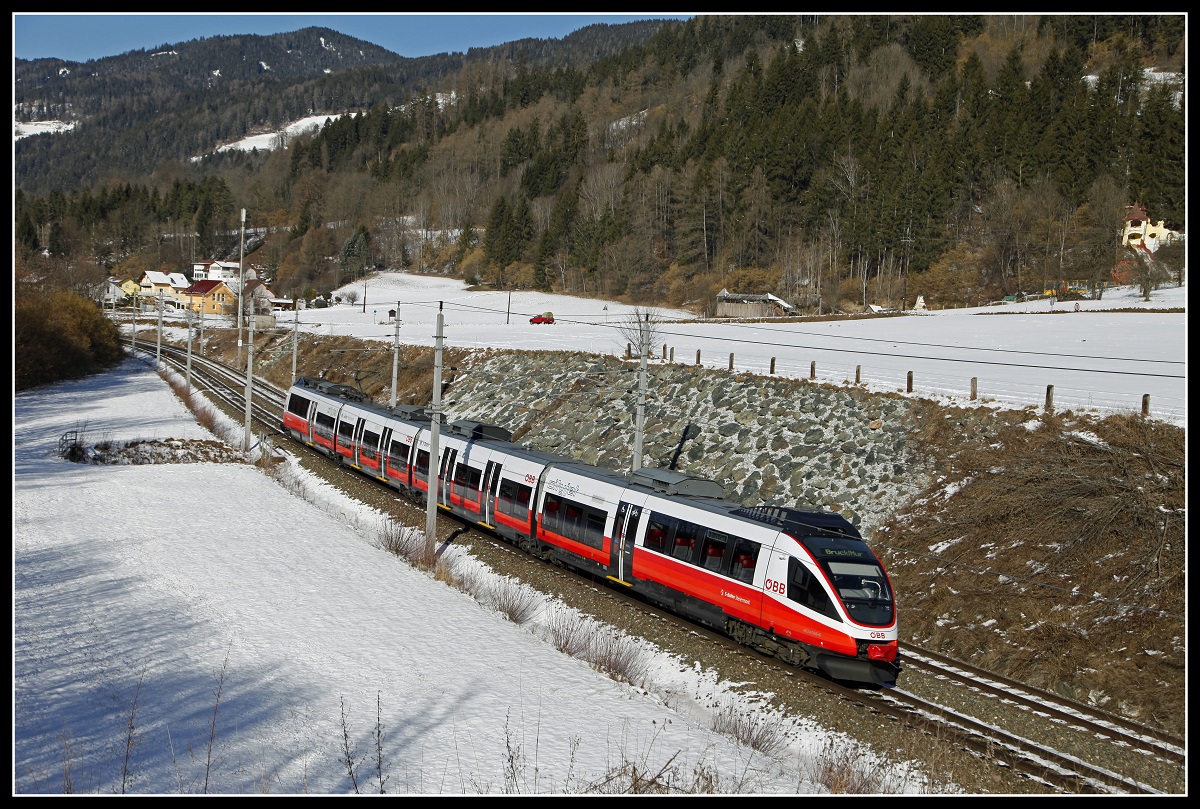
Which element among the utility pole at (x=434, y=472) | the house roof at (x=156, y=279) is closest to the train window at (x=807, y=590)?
the utility pole at (x=434, y=472)

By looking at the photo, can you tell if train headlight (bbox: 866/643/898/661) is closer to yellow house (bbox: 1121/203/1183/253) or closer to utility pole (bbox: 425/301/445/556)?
utility pole (bbox: 425/301/445/556)

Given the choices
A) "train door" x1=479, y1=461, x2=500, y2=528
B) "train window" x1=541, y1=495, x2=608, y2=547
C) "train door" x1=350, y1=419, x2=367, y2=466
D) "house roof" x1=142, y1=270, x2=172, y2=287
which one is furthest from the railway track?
"house roof" x1=142, y1=270, x2=172, y2=287

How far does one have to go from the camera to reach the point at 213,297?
130750 mm

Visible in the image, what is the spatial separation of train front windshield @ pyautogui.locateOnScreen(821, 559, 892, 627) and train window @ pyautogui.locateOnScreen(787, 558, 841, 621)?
0.78ft

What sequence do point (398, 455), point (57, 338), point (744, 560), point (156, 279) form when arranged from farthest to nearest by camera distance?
point (156, 279)
point (57, 338)
point (398, 455)
point (744, 560)

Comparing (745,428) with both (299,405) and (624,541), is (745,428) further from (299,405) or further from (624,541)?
(299,405)

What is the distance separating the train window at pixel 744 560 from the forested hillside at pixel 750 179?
59.4m

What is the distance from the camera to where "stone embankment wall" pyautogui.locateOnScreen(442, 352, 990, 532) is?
2422 centimetres

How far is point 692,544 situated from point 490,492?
8.59 m

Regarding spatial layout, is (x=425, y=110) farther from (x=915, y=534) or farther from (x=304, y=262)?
(x=915, y=534)

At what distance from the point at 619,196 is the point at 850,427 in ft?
305

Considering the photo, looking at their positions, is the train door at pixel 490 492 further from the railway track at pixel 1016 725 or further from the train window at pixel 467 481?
the railway track at pixel 1016 725

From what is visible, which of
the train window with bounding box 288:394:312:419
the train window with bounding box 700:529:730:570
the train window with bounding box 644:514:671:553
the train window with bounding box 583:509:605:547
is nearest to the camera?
the train window with bounding box 700:529:730:570

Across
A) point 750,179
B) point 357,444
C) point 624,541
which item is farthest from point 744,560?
point 750,179
